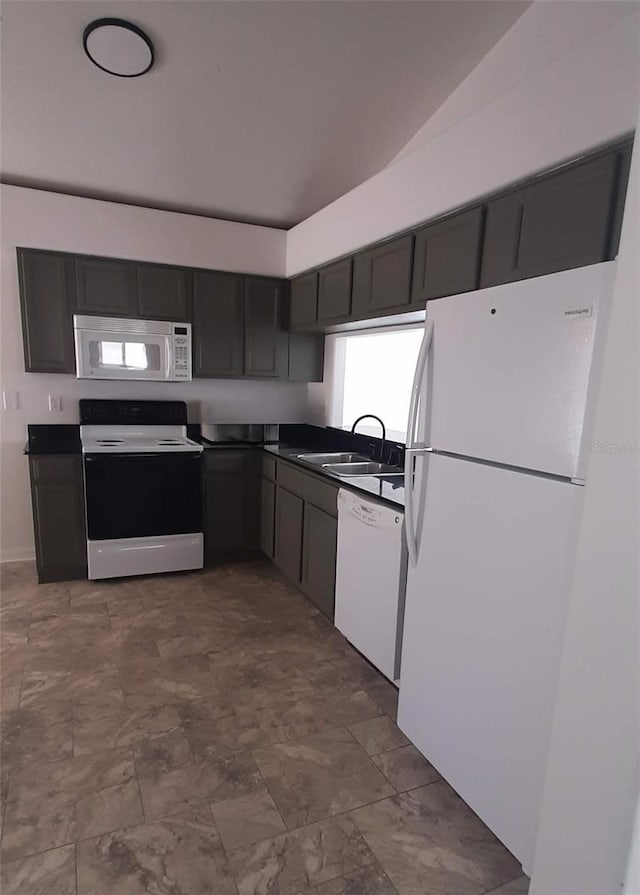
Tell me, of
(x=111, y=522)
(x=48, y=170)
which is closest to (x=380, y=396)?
(x=111, y=522)

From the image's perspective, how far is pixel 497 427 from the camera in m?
1.55

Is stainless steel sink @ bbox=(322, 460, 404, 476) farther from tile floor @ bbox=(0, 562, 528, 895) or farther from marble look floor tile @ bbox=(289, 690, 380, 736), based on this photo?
marble look floor tile @ bbox=(289, 690, 380, 736)

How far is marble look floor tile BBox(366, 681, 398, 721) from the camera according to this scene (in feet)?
7.22

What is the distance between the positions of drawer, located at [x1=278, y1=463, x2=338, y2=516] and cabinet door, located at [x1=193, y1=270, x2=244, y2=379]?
0.99 meters

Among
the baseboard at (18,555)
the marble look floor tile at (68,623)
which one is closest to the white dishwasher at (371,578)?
the marble look floor tile at (68,623)

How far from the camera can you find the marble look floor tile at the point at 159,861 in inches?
55.2

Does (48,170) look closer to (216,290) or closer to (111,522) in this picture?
(216,290)

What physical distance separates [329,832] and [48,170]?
12.3 ft

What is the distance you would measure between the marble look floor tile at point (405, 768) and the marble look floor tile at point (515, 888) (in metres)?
0.39

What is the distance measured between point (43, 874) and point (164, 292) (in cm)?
317

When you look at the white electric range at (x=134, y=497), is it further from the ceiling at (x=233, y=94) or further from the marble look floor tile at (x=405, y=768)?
the marble look floor tile at (x=405, y=768)

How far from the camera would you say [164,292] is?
Answer: 11.7ft

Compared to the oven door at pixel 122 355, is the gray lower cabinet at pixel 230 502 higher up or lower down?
lower down

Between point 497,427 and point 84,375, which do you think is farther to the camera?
point 84,375
